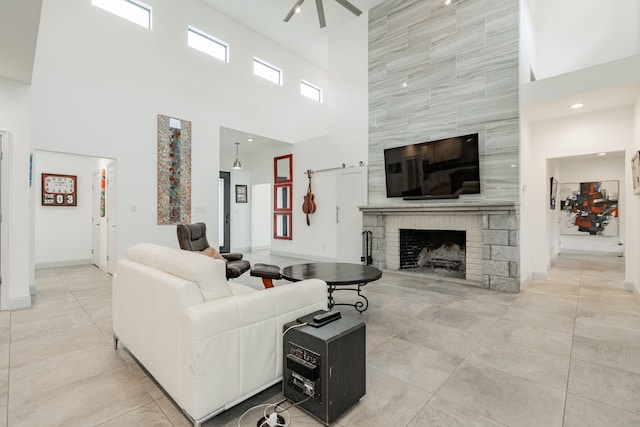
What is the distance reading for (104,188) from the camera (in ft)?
19.0

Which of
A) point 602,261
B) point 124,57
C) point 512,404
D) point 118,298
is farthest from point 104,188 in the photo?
point 602,261

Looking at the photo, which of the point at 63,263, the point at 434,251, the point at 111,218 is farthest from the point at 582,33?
the point at 63,263

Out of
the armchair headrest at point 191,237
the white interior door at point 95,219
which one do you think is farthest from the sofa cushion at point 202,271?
the white interior door at point 95,219

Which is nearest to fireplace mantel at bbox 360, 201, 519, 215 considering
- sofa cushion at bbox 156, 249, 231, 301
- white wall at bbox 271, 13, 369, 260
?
white wall at bbox 271, 13, 369, 260

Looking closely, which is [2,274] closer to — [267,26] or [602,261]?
[267,26]

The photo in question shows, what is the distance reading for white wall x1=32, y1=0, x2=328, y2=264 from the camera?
14.8ft

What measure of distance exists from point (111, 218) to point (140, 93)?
2.24m

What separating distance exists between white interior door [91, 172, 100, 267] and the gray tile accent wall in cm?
558

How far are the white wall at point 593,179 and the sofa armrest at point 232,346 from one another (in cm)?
783

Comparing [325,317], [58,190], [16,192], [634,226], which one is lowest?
[325,317]

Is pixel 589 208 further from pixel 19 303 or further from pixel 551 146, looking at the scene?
pixel 19 303

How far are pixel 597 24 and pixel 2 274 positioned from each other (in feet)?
29.7

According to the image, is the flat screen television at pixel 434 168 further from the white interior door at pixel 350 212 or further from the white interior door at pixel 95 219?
the white interior door at pixel 95 219

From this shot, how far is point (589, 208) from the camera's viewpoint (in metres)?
7.82
